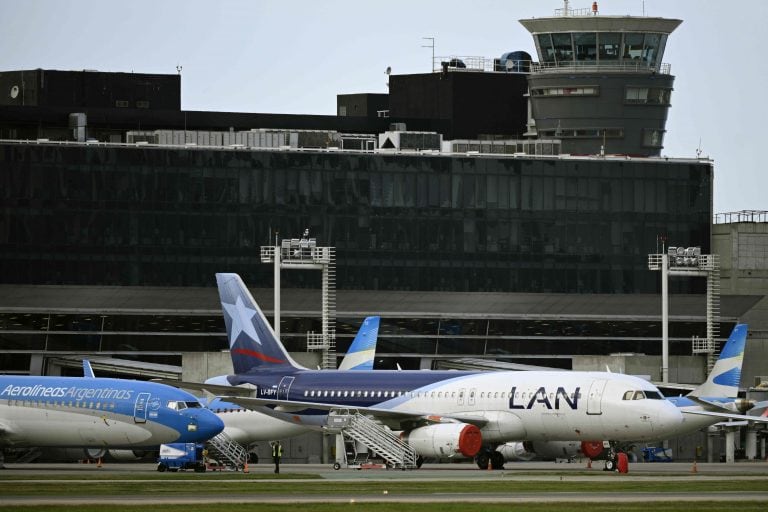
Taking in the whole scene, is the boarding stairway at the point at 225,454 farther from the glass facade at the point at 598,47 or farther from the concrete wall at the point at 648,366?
the glass facade at the point at 598,47

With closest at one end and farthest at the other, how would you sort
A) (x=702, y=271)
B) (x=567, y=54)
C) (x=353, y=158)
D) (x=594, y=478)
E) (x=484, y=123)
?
1. (x=594, y=478)
2. (x=702, y=271)
3. (x=353, y=158)
4. (x=567, y=54)
5. (x=484, y=123)

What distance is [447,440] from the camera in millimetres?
80750

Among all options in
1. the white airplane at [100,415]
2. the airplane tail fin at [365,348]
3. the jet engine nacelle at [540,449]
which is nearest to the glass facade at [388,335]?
the airplane tail fin at [365,348]

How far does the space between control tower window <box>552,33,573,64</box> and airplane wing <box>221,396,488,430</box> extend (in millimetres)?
73043

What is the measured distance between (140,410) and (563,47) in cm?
8038

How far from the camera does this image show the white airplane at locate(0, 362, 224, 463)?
82062mm

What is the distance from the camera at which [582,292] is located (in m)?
145

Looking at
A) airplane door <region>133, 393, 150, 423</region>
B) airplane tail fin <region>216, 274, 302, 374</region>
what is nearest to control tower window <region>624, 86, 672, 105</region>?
airplane tail fin <region>216, 274, 302, 374</region>

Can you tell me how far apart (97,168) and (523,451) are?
59.0m

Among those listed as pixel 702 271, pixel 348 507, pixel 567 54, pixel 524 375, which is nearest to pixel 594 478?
pixel 524 375

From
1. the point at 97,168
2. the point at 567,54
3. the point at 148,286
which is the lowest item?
the point at 148,286

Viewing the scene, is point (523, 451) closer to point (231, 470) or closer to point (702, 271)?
point (231, 470)

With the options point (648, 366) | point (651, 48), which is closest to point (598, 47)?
point (651, 48)

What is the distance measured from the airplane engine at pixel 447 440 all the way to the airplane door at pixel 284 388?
944 centimetres
